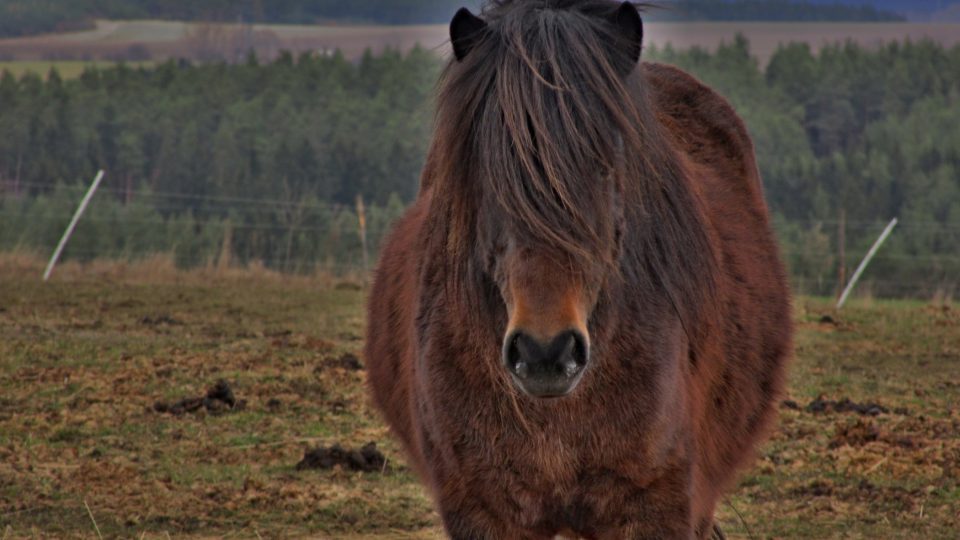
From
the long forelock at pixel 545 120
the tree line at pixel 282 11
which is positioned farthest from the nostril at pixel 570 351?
the tree line at pixel 282 11

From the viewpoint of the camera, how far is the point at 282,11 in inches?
3944

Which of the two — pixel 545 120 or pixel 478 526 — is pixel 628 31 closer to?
pixel 545 120

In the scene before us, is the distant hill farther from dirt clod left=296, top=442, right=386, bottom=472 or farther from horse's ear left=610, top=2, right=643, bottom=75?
horse's ear left=610, top=2, right=643, bottom=75

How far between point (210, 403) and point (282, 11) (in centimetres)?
9530

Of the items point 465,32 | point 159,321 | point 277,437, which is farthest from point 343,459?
point 159,321

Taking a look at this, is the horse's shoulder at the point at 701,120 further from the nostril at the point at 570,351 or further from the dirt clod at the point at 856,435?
the dirt clod at the point at 856,435

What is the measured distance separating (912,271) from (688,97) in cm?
2588

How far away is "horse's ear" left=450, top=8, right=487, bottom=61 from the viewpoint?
324 centimetres

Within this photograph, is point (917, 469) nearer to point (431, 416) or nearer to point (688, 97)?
point (688, 97)

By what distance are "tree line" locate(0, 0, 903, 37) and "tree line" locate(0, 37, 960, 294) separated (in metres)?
12.8

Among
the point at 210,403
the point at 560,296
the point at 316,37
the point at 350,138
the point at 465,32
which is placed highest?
the point at 465,32

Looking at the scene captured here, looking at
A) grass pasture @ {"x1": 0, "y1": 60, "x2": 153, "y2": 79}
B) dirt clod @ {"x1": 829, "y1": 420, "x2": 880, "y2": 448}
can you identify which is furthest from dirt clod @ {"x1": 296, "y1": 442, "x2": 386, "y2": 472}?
grass pasture @ {"x1": 0, "y1": 60, "x2": 153, "y2": 79}

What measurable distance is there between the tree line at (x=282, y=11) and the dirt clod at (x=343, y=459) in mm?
62578

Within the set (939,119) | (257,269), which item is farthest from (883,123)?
(257,269)
